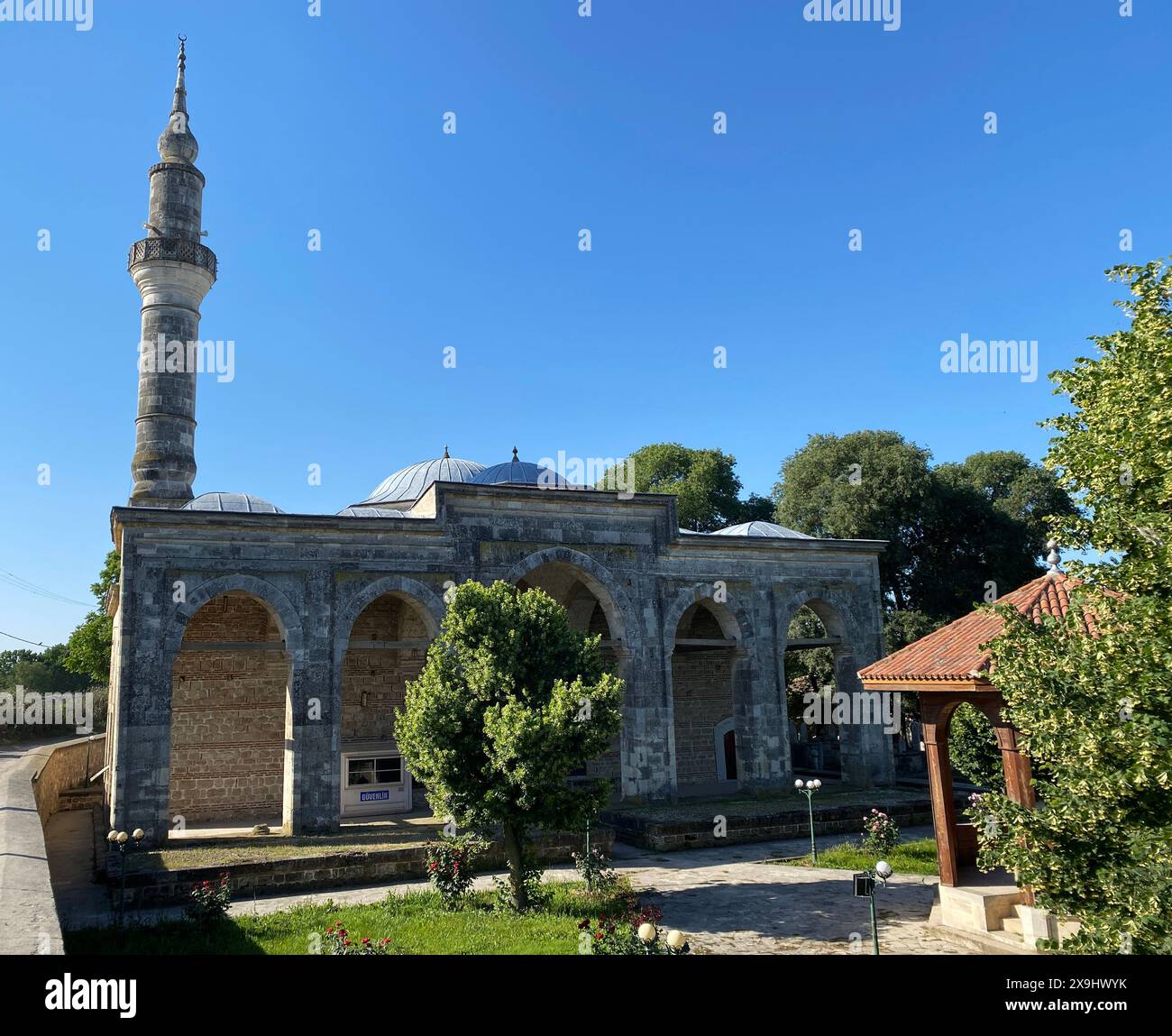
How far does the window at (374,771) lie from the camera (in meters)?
22.2

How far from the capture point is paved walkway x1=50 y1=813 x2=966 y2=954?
37.9ft

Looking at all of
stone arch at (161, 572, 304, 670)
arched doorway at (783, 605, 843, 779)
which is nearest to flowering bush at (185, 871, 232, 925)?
stone arch at (161, 572, 304, 670)

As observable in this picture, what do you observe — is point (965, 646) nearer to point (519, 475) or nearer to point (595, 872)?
point (595, 872)

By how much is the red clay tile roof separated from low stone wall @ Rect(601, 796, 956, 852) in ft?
23.6

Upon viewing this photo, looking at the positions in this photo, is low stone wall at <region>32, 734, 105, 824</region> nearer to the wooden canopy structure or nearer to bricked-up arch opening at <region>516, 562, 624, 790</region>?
bricked-up arch opening at <region>516, 562, 624, 790</region>

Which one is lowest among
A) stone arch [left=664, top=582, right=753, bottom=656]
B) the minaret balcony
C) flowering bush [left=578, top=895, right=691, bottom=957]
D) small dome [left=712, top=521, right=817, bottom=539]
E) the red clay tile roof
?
flowering bush [left=578, top=895, right=691, bottom=957]

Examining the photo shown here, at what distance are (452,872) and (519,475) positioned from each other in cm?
1504

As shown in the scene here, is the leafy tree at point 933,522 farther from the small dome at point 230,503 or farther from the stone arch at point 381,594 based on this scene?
the small dome at point 230,503

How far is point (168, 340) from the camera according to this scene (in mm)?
27297

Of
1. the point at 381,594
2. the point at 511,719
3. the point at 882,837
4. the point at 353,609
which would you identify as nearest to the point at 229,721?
the point at 353,609

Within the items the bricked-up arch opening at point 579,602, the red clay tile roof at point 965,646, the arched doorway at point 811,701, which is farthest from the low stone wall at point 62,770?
the arched doorway at point 811,701

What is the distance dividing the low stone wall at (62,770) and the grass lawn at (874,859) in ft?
56.2
